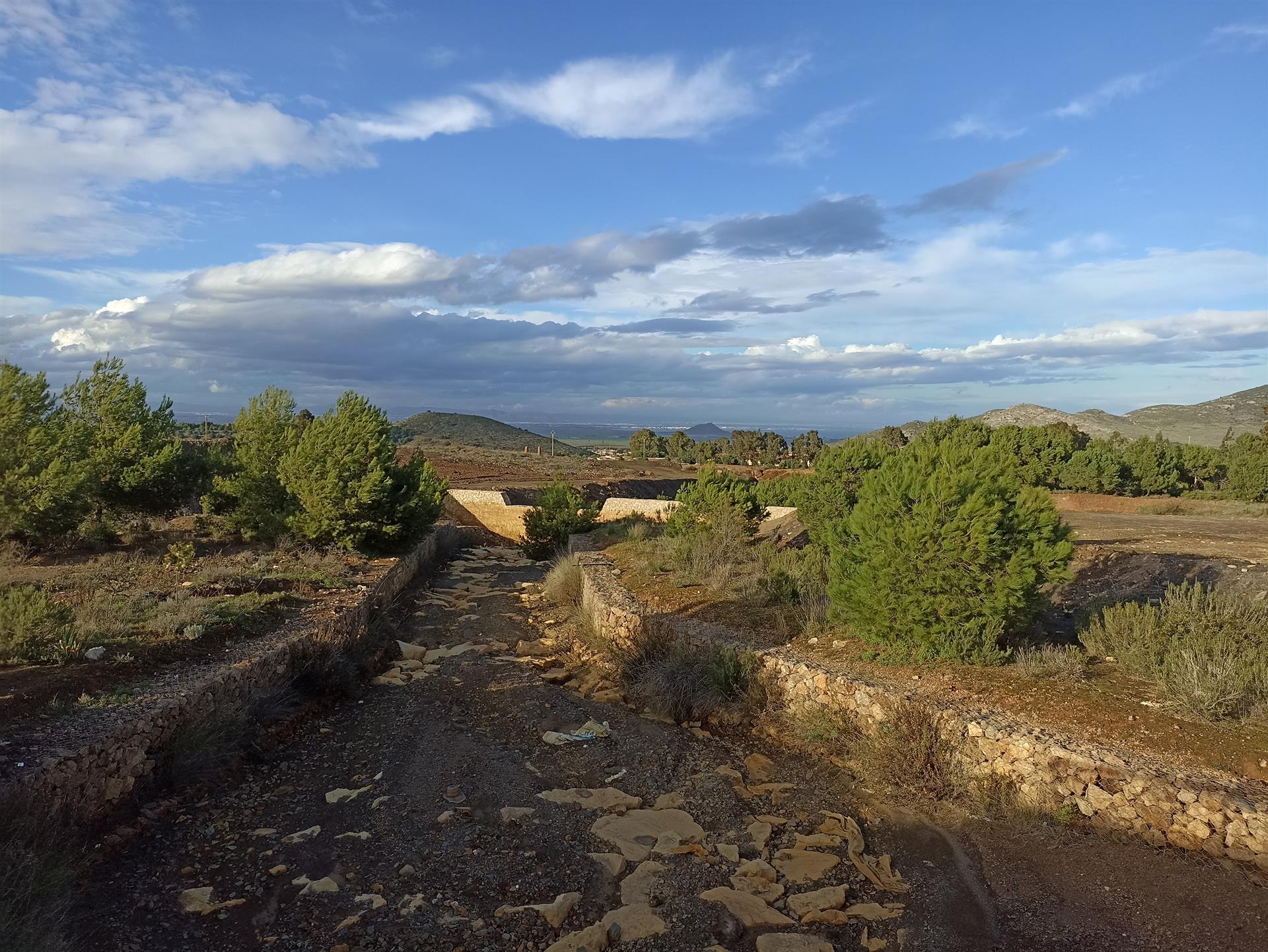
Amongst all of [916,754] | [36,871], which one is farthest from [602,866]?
[36,871]

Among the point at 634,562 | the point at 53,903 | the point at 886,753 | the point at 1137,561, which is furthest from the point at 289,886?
the point at 1137,561

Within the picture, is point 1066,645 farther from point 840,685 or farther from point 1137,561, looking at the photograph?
point 1137,561

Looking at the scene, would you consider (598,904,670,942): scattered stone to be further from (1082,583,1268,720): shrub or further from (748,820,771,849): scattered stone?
(1082,583,1268,720): shrub

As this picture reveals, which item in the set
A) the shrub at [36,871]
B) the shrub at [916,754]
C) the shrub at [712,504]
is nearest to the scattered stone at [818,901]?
the shrub at [916,754]

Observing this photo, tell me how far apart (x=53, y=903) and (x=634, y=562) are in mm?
12247

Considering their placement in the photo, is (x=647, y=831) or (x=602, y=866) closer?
(x=602, y=866)

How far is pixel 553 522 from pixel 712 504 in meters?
8.42

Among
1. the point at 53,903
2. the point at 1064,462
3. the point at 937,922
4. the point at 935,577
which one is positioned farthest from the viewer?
the point at 1064,462

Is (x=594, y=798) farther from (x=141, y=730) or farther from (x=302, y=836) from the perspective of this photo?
(x=141, y=730)

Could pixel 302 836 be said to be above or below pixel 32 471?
below

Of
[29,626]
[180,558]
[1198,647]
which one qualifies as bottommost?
[1198,647]

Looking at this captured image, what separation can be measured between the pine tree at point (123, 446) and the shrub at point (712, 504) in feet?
39.6

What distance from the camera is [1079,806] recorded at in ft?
19.3

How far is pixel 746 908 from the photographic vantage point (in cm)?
521
